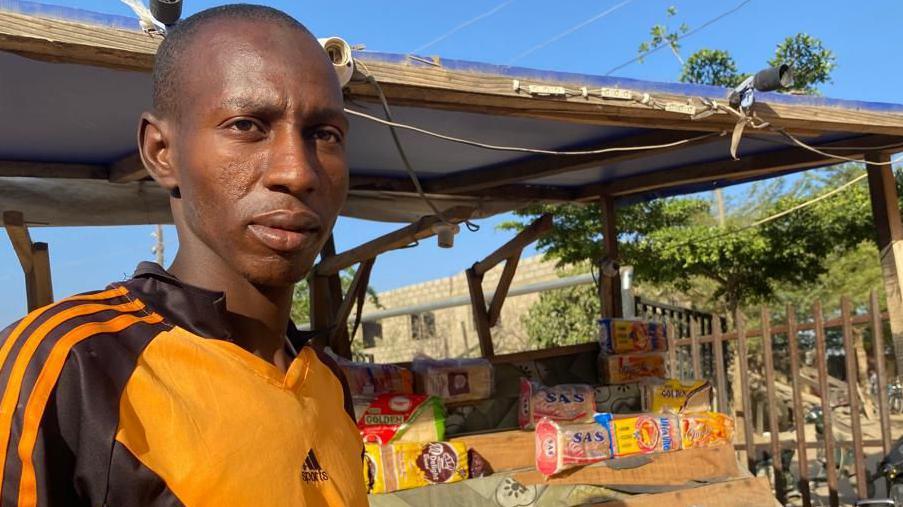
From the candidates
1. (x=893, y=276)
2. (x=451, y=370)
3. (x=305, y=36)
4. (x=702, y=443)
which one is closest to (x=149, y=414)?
(x=305, y=36)

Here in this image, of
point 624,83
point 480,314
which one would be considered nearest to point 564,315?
point 480,314

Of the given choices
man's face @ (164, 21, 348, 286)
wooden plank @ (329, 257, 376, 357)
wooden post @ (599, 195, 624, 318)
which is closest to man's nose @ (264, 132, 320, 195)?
man's face @ (164, 21, 348, 286)

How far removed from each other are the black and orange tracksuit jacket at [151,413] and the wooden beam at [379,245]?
3366 millimetres

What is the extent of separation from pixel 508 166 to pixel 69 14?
2.75m

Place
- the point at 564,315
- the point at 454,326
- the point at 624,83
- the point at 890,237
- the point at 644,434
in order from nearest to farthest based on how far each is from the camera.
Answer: the point at 624,83 < the point at 644,434 < the point at 890,237 < the point at 564,315 < the point at 454,326

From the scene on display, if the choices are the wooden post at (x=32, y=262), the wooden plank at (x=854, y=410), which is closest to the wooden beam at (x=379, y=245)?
the wooden post at (x=32, y=262)

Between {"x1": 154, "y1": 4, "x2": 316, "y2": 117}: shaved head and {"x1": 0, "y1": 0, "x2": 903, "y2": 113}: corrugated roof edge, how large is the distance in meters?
1.27

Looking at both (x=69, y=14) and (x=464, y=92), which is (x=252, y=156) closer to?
(x=69, y=14)

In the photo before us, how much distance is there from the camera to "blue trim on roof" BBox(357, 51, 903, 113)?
9.11 feet

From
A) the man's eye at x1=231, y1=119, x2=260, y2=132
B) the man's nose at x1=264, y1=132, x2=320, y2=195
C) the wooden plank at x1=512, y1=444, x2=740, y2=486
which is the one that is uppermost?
the man's eye at x1=231, y1=119, x2=260, y2=132

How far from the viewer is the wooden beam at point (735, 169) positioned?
14.4ft

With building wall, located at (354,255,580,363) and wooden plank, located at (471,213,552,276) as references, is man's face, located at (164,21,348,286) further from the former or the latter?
building wall, located at (354,255,580,363)

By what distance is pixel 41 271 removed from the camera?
2.96 metres

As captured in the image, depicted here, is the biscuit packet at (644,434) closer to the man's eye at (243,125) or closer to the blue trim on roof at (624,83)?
the blue trim on roof at (624,83)
